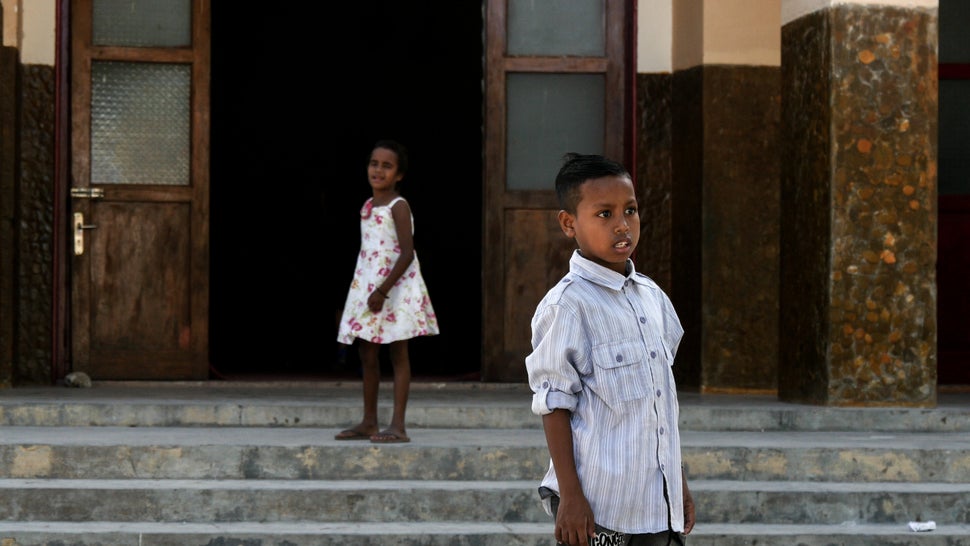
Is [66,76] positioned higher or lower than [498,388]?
higher

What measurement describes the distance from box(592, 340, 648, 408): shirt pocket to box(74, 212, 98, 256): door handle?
618 cm

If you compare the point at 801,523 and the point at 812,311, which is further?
the point at 812,311

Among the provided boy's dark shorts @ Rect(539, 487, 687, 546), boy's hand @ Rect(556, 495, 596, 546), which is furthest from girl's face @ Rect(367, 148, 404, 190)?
boy's hand @ Rect(556, 495, 596, 546)

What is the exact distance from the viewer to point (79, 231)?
8953mm

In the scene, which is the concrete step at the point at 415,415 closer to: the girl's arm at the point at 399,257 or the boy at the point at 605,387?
the girl's arm at the point at 399,257

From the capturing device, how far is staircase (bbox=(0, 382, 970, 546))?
610 cm

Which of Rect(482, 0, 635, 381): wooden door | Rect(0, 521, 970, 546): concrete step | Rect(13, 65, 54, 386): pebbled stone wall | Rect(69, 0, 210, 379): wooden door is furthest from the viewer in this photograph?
Rect(482, 0, 635, 381): wooden door

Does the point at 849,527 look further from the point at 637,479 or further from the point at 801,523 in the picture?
the point at 637,479

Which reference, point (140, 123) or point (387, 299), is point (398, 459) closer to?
point (387, 299)

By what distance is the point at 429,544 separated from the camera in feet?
19.6

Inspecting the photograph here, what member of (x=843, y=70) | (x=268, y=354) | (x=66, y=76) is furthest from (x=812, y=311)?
(x=268, y=354)

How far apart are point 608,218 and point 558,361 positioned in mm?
341

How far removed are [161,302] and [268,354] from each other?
3562 mm

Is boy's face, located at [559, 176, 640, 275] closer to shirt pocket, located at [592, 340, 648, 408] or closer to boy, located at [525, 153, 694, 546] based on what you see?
boy, located at [525, 153, 694, 546]
